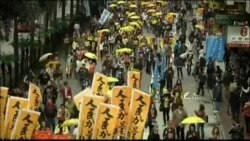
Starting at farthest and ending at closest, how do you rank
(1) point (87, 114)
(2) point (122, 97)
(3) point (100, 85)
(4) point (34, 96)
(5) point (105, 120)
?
(3) point (100, 85)
(4) point (34, 96)
(2) point (122, 97)
(1) point (87, 114)
(5) point (105, 120)

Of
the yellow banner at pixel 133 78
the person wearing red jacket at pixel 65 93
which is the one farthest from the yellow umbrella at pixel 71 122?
the yellow banner at pixel 133 78

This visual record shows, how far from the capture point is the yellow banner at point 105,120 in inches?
756

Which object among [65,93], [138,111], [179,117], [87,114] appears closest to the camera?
[87,114]

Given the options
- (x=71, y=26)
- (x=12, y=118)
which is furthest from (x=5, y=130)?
(x=71, y=26)

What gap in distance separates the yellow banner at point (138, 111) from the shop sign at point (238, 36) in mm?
14164

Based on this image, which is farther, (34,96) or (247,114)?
(247,114)

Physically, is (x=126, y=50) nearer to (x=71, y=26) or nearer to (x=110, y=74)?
(x=110, y=74)

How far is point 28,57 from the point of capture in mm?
37938

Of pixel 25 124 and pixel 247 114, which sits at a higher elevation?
pixel 25 124

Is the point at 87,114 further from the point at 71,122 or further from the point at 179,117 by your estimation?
the point at 179,117

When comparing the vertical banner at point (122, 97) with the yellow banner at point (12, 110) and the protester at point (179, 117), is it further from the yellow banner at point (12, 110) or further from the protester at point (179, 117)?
the yellow banner at point (12, 110)

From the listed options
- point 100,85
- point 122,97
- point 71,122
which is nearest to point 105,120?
point 71,122

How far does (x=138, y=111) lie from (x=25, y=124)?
3.63 metres

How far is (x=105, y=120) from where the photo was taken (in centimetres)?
1927
